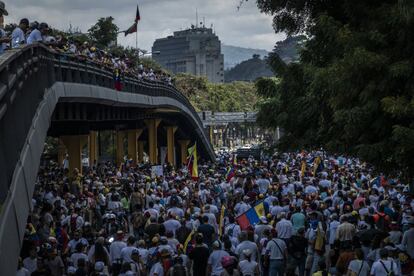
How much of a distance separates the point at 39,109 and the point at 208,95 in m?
131

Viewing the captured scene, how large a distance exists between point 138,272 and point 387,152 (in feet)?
14.9

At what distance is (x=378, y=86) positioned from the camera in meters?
12.4

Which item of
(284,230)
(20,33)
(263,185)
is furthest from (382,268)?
(263,185)

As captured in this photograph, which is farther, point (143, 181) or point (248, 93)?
point (248, 93)

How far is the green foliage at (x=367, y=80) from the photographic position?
12.1 m

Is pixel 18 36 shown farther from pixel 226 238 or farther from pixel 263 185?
pixel 263 185

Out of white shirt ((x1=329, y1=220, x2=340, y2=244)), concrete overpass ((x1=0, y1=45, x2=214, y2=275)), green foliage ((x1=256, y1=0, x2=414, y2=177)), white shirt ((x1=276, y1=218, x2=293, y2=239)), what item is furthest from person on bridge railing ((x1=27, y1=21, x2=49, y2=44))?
white shirt ((x1=329, y1=220, x2=340, y2=244))

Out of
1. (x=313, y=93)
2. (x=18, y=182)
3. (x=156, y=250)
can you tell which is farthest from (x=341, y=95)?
(x=18, y=182)

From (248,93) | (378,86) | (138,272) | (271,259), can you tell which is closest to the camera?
(378,86)

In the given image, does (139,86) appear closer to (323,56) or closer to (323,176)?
(323,176)

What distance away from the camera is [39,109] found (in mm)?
14516

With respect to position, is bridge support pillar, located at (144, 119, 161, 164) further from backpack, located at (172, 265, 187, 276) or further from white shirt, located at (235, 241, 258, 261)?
backpack, located at (172, 265, 187, 276)

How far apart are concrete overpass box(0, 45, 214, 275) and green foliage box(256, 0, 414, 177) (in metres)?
4.51

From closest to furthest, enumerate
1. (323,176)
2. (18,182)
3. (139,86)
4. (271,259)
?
(18,182) < (271,259) < (323,176) < (139,86)
